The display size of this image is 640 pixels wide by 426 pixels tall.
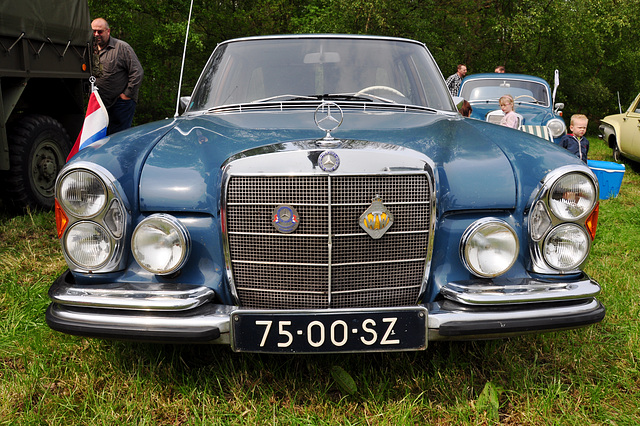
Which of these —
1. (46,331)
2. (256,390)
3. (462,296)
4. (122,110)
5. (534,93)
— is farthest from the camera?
(534,93)

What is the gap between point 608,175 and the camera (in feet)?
21.0

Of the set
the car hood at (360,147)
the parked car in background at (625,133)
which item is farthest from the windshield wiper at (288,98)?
the parked car in background at (625,133)

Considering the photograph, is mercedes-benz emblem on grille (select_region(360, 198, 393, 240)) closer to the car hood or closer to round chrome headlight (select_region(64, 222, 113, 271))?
the car hood

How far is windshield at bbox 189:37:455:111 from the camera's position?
3.11m

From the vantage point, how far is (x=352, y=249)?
2.10m

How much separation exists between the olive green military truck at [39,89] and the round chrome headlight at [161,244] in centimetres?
323

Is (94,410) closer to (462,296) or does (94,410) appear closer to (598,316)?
(462,296)

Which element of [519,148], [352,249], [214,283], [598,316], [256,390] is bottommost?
[256,390]

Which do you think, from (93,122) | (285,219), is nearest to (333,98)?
(285,219)

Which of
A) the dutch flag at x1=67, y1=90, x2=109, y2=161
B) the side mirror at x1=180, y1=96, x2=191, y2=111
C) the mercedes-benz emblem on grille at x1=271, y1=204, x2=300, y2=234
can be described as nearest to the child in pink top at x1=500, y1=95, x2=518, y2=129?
the side mirror at x1=180, y1=96, x2=191, y2=111

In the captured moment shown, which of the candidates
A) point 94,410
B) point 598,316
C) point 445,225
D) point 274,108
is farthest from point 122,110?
point 598,316

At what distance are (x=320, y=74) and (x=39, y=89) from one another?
3.93m

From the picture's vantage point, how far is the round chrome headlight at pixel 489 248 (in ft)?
6.90

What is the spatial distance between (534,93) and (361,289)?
325 inches
